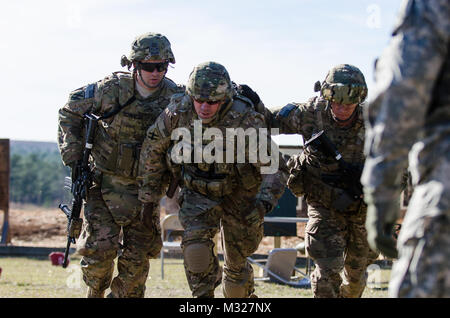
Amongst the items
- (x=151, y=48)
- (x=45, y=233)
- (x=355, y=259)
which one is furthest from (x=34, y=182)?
(x=355, y=259)

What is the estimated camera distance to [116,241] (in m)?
7.44

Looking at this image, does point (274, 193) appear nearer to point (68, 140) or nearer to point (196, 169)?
point (196, 169)

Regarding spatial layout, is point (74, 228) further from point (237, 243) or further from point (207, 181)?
point (237, 243)


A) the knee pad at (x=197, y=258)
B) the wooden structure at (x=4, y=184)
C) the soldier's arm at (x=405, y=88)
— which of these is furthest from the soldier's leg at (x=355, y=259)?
the wooden structure at (x=4, y=184)

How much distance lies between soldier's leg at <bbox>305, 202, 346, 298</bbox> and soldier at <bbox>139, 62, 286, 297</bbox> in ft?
1.76

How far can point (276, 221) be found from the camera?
1302 centimetres

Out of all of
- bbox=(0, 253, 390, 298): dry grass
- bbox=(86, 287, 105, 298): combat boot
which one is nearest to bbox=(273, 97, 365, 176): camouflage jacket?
bbox=(86, 287, 105, 298): combat boot

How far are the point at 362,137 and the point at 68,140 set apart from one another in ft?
9.01

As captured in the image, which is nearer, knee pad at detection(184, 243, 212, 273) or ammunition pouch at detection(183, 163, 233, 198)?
knee pad at detection(184, 243, 212, 273)

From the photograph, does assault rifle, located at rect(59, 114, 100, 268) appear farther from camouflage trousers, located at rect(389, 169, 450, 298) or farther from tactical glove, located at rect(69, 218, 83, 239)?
camouflage trousers, located at rect(389, 169, 450, 298)

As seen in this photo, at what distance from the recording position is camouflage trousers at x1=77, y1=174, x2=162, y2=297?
7.40m

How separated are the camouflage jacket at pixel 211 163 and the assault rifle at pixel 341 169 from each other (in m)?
0.40

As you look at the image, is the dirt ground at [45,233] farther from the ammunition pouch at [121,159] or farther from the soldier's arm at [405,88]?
the soldier's arm at [405,88]
